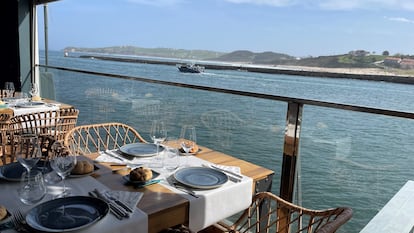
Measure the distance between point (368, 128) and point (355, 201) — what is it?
0.53 meters

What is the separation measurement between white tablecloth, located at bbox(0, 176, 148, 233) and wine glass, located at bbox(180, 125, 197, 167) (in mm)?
581

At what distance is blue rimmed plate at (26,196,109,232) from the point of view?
42.5 inches

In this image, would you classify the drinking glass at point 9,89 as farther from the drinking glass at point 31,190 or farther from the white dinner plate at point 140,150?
the drinking glass at point 31,190

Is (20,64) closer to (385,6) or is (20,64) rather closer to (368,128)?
(368,128)

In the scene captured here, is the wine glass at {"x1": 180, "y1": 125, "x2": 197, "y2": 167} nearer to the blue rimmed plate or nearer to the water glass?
the water glass

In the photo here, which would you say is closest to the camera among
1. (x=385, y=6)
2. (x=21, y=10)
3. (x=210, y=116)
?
(x=210, y=116)

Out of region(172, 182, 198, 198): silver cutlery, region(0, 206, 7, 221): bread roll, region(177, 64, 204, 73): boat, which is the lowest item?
region(172, 182, 198, 198): silver cutlery

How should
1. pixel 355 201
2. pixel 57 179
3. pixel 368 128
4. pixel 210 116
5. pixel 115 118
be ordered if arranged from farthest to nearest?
pixel 115 118 < pixel 210 116 < pixel 355 201 < pixel 368 128 < pixel 57 179

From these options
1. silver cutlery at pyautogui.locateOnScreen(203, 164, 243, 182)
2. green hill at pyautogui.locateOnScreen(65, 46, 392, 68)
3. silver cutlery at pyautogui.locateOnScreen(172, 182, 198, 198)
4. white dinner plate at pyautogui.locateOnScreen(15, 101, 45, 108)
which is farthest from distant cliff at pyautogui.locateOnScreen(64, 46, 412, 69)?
silver cutlery at pyautogui.locateOnScreen(172, 182, 198, 198)

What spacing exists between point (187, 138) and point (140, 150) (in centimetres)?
27

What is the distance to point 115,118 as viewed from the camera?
14.9 feet

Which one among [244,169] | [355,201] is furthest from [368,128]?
[244,169]

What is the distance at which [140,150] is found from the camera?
191 cm

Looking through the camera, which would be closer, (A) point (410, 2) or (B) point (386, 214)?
(B) point (386, 214)
